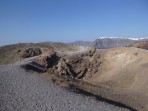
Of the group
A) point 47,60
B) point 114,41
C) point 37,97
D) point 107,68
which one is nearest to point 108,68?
point 107,68

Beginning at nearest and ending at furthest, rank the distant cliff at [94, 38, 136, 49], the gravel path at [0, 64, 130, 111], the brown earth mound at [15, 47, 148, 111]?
the gravel path at [0, 64, 130, 111] → the brown earth mound at [15, 47, 148, 111] → the distant cliff at [94, 38, 136, 49]

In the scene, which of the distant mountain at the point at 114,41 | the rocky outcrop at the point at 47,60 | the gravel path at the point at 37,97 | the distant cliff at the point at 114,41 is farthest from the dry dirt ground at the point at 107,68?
the distant mountain at the point at 114,41

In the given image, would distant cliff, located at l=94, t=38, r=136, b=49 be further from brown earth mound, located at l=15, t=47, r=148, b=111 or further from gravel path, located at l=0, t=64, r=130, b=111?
gravel path, located at l=0, t=64, r=130, b=111

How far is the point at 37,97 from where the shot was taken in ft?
62.5

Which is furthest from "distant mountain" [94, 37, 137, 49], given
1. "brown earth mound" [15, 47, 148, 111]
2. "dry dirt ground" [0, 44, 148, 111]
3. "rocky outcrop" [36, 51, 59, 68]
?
"rocky outcrop" [36, 51, 59, 68]

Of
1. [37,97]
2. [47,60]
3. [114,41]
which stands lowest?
[114,41]

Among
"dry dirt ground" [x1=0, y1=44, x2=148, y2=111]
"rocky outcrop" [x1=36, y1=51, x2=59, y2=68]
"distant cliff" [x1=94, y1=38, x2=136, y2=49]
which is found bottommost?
"distant cliff" [x1=94, y1=38, x2=136, y2=49]

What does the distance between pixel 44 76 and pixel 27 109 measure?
9.14 meters

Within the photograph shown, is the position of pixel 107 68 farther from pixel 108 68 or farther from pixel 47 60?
pixel 47 60

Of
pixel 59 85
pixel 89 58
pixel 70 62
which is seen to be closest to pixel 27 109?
pixel 59 85

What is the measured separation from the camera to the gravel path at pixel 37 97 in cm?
1727

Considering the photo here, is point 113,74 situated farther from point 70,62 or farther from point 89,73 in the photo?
point 70,62

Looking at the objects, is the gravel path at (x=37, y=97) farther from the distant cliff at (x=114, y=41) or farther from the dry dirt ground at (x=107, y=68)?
the distant cliff at (x=114, y=41)

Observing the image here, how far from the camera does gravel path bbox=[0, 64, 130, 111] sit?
17.3 meters
